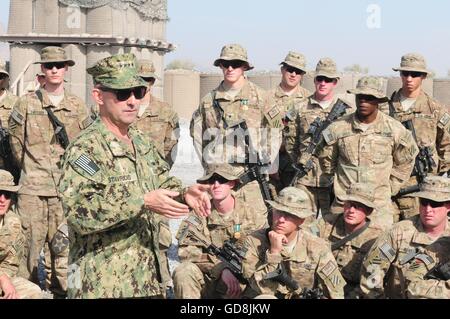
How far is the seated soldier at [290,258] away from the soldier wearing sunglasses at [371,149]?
1300 millimetres

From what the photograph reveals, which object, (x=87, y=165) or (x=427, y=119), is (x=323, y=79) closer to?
(x=427, y=119)

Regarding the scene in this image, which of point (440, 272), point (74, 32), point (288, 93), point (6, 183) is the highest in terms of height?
point (74, 32)

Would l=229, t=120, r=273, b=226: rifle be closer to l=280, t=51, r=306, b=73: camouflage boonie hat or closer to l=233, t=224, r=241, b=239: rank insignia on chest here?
l=233, t=224, r=241, b=239: rank insignia on chest

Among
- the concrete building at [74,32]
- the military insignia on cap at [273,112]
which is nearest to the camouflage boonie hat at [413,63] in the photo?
the military insignia on cap at [273,112]

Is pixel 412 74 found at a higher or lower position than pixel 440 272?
higher

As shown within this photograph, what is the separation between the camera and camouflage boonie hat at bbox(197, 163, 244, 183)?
24.8 ft

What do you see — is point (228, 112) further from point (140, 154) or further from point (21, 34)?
point (21, 34)

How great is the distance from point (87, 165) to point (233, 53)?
16.1 feet

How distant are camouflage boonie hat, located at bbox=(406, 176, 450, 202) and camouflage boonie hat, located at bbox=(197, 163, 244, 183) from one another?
1794 millimetres

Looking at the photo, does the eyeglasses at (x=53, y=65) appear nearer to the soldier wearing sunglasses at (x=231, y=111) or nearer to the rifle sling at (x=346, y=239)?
the soldier wearing sunglasses at (x=231, y=111)

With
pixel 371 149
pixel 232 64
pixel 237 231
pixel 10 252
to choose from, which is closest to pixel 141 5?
pixel 232 64

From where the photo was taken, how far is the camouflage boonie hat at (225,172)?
7547mm

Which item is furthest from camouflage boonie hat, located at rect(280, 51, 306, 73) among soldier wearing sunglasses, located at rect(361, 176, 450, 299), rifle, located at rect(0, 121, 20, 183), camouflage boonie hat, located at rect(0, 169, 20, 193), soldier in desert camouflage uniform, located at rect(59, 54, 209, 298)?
soldier in desert camouflage uniform, located at rect(59, 54, 209, 298)

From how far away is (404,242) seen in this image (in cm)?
641
